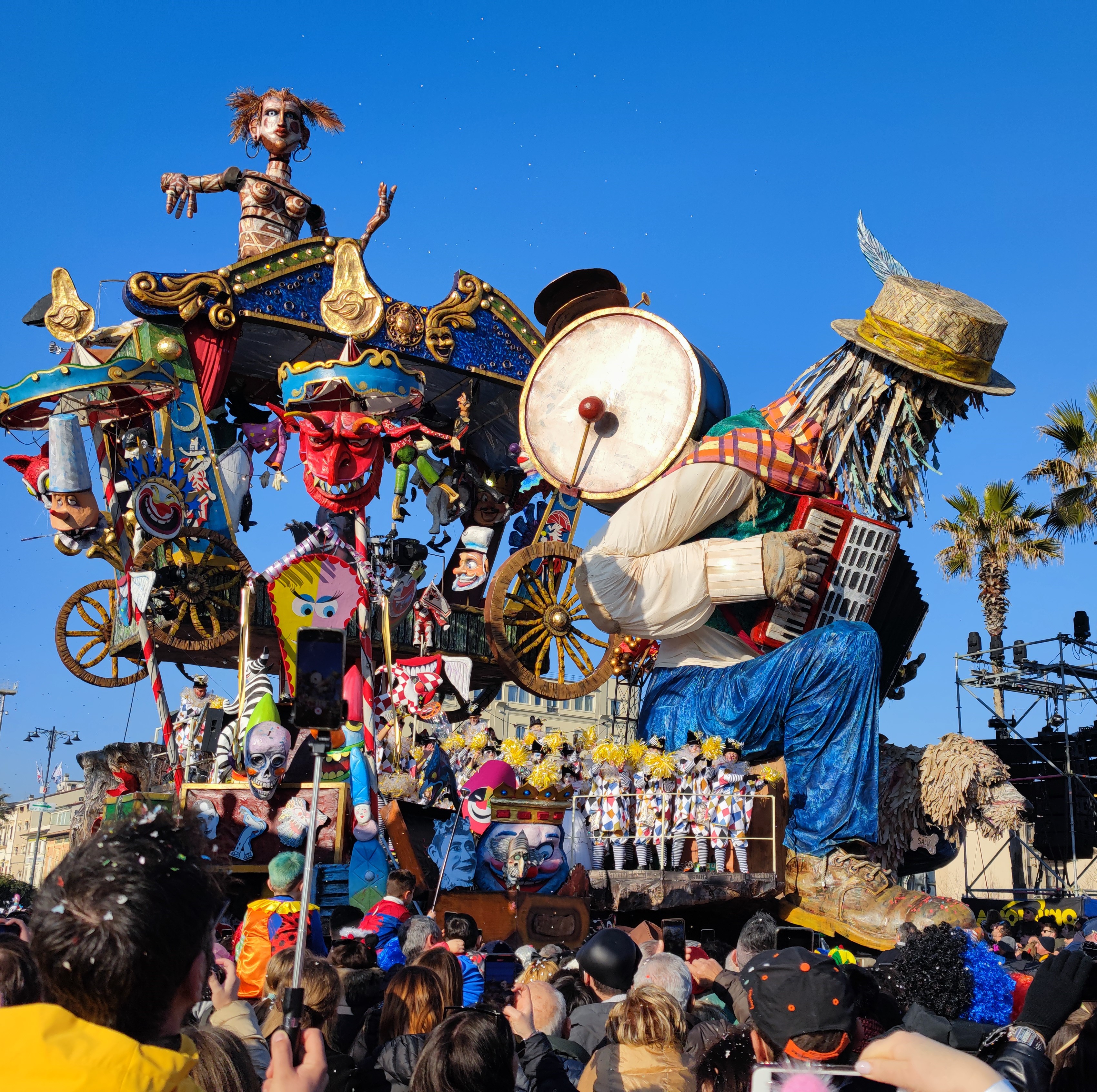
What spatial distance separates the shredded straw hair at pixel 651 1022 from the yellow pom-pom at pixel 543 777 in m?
8.35

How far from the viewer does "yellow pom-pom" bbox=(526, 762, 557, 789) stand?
1213 cm

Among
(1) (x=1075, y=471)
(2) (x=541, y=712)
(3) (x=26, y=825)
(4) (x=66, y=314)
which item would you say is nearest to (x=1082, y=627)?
(1) (x=1075, y=471)

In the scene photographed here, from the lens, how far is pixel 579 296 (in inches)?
650

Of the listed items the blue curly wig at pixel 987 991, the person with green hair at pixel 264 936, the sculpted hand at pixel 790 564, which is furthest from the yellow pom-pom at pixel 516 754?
the blue curly wig at pixel 987 991

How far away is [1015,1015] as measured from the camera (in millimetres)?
4066

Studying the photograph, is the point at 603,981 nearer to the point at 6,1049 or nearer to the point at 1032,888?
the point at 6,1049

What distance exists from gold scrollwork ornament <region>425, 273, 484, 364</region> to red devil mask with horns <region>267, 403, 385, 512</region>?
15.9 feet

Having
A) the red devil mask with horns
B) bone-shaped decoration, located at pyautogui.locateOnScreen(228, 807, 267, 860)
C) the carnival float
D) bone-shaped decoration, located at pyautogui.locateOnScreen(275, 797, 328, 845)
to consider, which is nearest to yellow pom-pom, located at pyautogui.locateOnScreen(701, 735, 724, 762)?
the carnival float

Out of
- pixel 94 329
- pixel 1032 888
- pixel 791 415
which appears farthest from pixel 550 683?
pixel 1032 888

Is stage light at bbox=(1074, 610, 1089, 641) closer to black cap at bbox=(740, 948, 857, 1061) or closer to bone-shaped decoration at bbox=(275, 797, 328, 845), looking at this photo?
bone-shaped decoration at bbox=(275, 797, 328, 845)

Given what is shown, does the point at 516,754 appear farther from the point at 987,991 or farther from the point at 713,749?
the point at 987,991

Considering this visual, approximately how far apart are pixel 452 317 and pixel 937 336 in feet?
32.2

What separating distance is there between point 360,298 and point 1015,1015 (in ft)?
55.1

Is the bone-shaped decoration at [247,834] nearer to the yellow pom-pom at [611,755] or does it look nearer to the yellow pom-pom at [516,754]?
the yellow pom-pom at [516,754]
